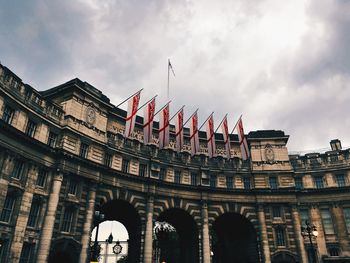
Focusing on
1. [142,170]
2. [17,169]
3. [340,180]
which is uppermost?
[340,180]

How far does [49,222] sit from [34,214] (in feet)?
5.14

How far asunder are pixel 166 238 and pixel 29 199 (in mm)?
32441

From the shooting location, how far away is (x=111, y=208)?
3828 centimetres

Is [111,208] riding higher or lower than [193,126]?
lower

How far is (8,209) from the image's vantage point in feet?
83.0

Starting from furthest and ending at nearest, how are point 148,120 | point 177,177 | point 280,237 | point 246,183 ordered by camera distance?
point 246,183 → point 177,177 → point 280,237 → point 148,120

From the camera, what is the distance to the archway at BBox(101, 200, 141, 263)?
36.1 metres

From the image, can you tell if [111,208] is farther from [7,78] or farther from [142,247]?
[7,78]

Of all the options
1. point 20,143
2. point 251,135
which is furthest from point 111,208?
point 251,135

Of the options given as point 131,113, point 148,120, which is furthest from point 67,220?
point 148,120

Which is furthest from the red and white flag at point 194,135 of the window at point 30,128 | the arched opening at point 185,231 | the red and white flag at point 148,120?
the window at point 30,128

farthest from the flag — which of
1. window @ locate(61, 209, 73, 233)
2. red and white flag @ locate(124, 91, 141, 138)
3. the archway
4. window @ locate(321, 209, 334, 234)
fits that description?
window @ locate(321, 209, 334, 234)

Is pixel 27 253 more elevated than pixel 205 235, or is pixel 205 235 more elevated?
pixel 205 235

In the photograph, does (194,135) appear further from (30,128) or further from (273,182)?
(30,128)
